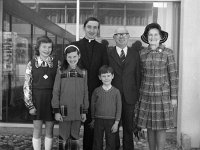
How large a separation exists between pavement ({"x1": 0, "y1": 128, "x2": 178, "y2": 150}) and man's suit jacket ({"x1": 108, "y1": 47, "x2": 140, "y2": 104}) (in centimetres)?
164

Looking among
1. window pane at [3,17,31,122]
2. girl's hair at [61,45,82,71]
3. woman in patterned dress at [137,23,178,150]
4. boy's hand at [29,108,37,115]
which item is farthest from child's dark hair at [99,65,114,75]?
window pane at [3,17,31,122]

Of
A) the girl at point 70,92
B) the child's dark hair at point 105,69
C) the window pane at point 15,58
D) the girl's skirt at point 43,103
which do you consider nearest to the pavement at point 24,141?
the window pane at point 15,58

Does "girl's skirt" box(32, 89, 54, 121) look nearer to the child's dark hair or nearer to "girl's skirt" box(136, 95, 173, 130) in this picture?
the child's dark hair

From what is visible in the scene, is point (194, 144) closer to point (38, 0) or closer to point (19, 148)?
point (19, 148)

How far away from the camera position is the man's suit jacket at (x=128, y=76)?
4.36 meters

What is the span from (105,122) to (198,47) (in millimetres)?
2424

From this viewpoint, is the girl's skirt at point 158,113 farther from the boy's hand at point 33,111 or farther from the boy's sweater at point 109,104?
the boy's hand at point 33,111

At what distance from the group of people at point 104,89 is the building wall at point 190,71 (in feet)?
5.10

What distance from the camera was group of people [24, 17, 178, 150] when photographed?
13.8 ft

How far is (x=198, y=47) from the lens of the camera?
5699 mm

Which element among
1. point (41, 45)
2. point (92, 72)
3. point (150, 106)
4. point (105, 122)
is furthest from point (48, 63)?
point (150, 106)

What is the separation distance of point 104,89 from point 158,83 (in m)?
0.69

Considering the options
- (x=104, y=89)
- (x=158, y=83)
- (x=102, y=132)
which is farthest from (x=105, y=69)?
(x=102, y=132)

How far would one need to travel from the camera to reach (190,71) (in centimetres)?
572
